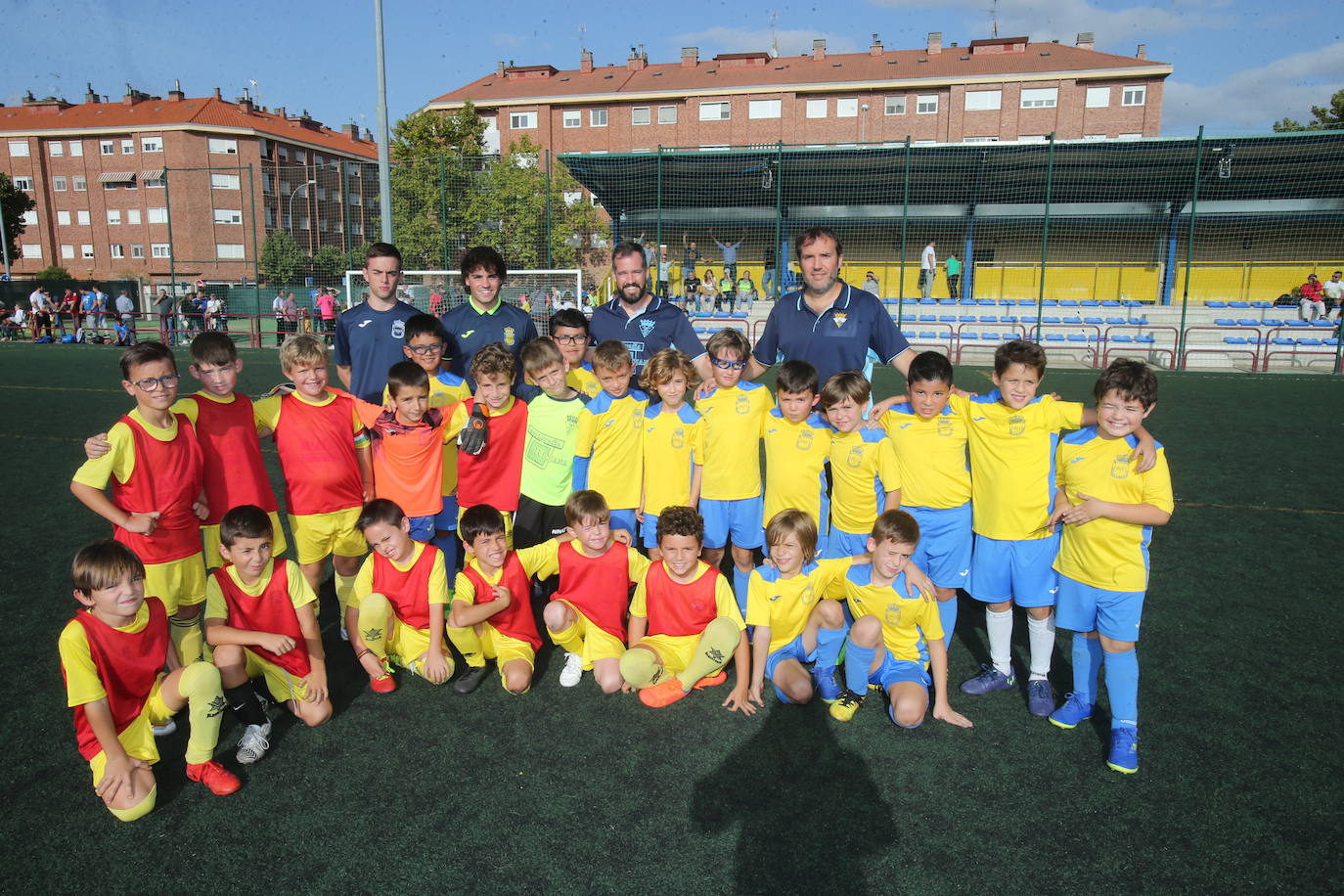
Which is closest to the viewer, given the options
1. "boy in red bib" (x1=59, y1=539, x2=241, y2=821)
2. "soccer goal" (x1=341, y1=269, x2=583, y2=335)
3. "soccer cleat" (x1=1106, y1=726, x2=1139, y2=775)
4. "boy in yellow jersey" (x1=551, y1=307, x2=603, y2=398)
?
"boy in red bib" (x1=59, y1=539, x2=241, y2=821)

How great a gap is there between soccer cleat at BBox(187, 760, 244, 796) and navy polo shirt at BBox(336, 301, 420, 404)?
216cm

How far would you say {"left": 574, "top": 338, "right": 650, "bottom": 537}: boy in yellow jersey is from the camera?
424cm

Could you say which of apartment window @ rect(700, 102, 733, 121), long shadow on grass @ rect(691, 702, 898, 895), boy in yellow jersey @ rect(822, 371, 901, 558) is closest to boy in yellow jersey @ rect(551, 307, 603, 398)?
boy in yellow jersey @ rect(822, 371, 901, 558)

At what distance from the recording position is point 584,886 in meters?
2.48

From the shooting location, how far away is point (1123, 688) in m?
3.18

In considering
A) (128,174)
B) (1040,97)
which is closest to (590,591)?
(1040,97)

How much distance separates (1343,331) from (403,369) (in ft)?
62.6

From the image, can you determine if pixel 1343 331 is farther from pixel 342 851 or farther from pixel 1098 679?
pixel 342 851

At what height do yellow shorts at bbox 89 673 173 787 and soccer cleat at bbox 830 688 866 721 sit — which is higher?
yellow shorts at bbox 89 673 173 787

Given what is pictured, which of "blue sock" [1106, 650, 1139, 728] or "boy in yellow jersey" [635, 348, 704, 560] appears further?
"boy in yellow jersey" [635, 348, 704, 560]

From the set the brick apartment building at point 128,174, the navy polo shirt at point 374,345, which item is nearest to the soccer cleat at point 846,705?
the navy polo shirt at point 374,345

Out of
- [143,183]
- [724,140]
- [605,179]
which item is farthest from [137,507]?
[143,183]

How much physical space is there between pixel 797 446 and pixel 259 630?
2585 mm

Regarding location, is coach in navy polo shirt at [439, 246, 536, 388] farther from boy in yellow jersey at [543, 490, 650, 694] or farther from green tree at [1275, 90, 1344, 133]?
green tree at [1275, 90, 1344, 133]
